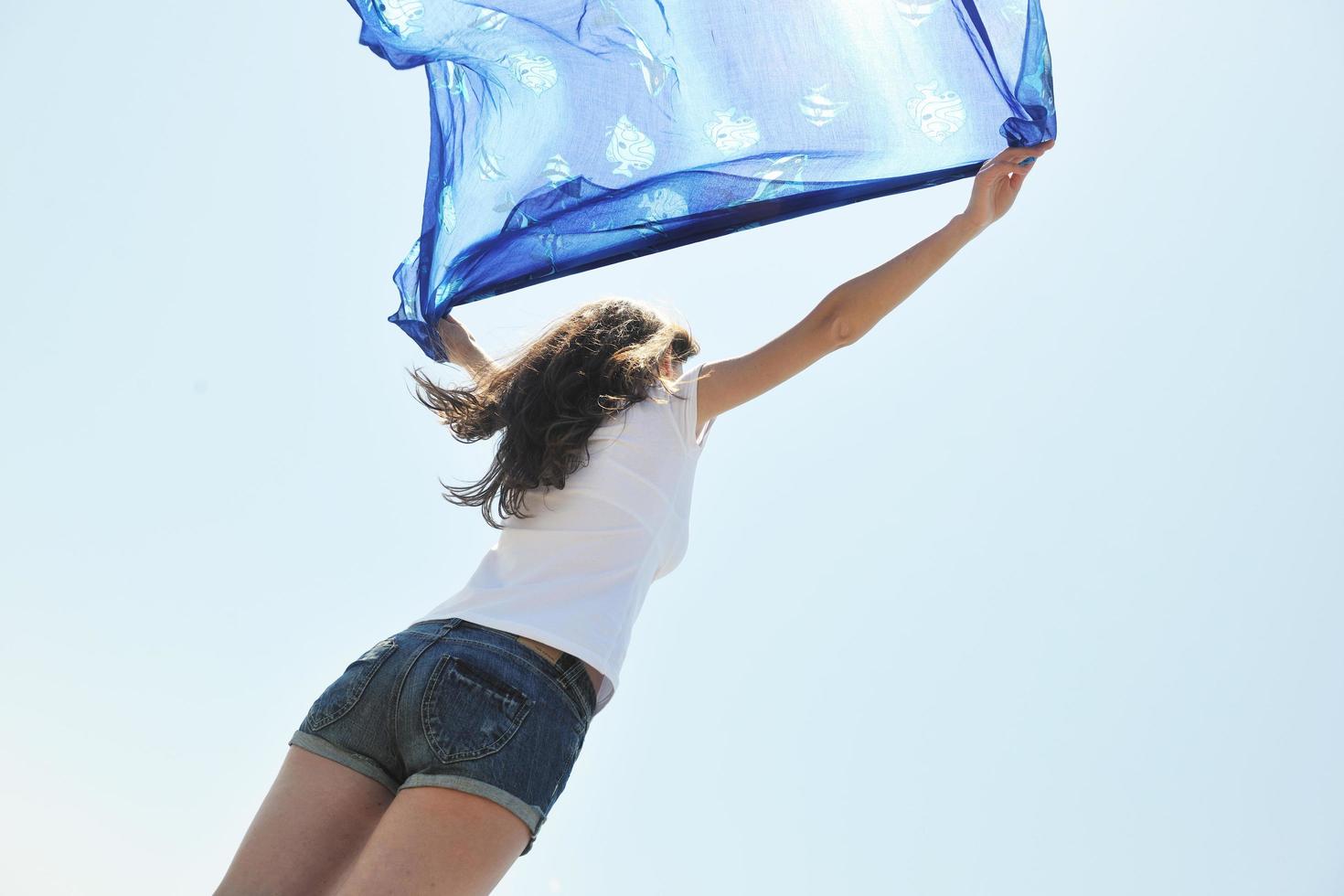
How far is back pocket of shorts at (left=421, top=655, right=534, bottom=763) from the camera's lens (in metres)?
2.31

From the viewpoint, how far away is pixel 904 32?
3555 mm

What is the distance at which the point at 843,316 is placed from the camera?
119 inches

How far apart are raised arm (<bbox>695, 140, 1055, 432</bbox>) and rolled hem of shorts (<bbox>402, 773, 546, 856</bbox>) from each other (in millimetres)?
1013

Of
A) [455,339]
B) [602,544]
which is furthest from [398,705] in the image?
[455,339]

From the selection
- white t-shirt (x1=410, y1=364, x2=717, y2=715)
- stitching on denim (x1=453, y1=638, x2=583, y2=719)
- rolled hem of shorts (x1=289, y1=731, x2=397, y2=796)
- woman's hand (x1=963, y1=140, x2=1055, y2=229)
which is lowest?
rolled hem of shorts (x1=289, y1=731, x2=397, y2=796)

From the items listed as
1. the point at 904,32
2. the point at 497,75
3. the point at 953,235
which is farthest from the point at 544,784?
the point at 904,32

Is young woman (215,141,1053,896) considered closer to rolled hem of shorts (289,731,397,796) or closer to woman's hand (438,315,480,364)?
rolled hem of shorts (289,731,397,796)

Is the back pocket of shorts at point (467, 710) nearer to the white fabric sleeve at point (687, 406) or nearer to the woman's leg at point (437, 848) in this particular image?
the woman's leg at point (437, 848)

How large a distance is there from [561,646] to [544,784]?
285mm

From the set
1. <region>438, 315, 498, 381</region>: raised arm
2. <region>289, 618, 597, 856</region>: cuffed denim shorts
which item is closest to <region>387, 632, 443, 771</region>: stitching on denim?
<region>289, 618, 597, 856</region>: cuffed denim shorts

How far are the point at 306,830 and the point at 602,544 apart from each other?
859mm

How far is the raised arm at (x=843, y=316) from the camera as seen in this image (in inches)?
116

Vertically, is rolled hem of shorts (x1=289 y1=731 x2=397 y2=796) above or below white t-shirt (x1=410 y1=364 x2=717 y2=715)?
below

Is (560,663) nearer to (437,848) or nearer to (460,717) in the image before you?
(460,717)
